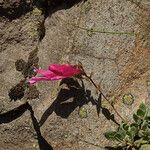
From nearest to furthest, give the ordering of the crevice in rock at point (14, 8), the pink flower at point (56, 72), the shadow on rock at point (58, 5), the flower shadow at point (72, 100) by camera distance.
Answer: the pink flower at point (56, 72) < the flower shadow at point (72, 100) < the shadow on rock at point (58, 5) < the crevice in rock at point (14, 8)

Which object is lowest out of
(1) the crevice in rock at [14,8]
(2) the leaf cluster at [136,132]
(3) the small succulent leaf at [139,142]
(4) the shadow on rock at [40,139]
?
(4) the shadow on rock at [40,139]

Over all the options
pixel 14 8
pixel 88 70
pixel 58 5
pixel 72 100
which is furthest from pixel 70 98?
pixel 14 8

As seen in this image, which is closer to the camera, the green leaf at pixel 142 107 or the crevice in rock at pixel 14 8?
the green leaf at pixel 142 107

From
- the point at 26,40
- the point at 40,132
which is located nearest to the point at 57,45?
the point at 26,40

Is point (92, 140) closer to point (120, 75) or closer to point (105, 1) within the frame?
point (120, 75)

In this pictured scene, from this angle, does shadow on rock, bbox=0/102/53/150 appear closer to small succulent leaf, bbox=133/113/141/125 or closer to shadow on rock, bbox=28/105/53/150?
shadow on rock, bbox=28/105/53/150

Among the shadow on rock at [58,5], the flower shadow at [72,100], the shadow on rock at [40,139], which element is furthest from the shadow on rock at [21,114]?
the shadow on rock at [58,5]

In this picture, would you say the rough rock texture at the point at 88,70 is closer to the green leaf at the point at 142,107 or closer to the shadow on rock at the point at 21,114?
the shadow on rock at the point at 21,114
